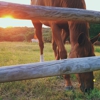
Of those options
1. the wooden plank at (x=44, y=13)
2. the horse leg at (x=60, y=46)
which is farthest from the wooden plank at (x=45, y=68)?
the horse leg at (x=60, y=46)

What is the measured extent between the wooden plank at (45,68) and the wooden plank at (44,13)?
0.59 m

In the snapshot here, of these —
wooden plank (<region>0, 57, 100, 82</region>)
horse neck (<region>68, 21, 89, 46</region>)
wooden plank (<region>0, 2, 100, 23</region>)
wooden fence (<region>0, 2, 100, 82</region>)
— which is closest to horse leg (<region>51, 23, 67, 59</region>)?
horse neck (<region>68, 21, 89, 46</region>)

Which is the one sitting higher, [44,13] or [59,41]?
[44,13]

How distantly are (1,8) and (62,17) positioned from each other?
84cm

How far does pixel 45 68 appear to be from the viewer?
8.05 ft

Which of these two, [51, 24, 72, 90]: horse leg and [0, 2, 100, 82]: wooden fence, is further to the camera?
[51, 24, 72, 90]: horse leg

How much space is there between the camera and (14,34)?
122ft

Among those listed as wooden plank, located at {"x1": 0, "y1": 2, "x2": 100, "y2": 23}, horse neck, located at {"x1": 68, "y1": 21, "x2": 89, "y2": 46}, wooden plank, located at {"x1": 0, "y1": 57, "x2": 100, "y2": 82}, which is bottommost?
wooden plank, located at {"x1": 0, "y1": 57, "x2": 100, "y2": 82}

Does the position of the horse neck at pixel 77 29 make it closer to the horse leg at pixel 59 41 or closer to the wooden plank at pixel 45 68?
the horse leg at pixel 59 41

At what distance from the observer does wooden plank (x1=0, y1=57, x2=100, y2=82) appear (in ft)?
7.57

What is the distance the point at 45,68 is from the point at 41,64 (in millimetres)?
65

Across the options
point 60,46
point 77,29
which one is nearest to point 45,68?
point 77,29

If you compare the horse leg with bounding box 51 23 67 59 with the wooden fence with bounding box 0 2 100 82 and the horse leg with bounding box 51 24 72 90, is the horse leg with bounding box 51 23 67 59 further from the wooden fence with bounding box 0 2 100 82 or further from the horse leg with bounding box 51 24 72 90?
the wooden fence with bounding box 0 2 100 82

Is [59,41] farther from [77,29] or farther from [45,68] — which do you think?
[45,68]
